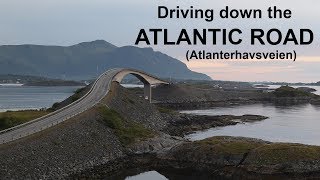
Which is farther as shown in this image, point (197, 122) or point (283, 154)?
point (197, 122)

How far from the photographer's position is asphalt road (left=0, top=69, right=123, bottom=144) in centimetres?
5738

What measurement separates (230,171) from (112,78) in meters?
81.4

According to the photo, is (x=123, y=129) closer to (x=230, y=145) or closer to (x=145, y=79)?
(x=230, y=145)

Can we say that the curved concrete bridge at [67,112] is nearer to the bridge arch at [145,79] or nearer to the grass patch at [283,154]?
the bridge arch at [145,79]

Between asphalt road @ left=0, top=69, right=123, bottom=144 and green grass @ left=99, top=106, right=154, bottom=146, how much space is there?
416cm

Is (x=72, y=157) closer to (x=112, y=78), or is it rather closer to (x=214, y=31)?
(x=214, y=31)

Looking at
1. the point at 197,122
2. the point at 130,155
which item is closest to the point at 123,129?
the point at 130,155

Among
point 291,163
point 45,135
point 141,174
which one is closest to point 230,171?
point 291,163

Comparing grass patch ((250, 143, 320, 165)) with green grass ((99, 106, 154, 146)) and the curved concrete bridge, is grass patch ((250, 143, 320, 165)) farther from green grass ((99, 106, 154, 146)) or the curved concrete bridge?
the curved concrete bridge

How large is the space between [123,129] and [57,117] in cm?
1096

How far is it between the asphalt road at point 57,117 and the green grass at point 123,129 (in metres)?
4.16

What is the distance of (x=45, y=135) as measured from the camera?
58125 millimetres

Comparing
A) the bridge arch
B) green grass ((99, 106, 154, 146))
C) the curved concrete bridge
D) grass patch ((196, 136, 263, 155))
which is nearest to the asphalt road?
the curved concrete bridge

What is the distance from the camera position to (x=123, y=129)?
7650cm
